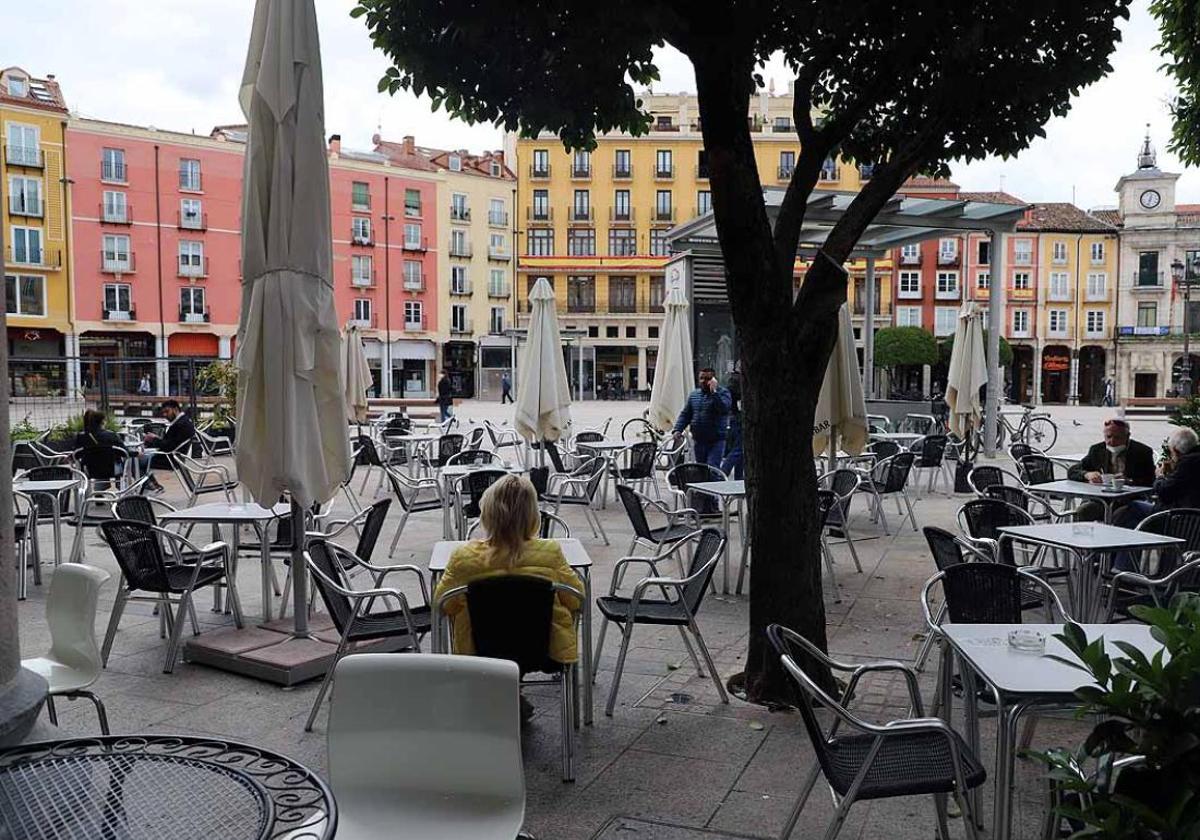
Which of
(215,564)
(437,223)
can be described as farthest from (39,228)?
(215,564)

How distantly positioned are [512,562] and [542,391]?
7274 millimetres

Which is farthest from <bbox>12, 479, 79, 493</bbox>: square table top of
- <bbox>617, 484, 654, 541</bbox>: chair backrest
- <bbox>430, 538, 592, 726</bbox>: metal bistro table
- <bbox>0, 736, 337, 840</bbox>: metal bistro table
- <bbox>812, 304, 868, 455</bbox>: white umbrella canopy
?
<bbox>812, 304, 868, 455</bbox>: white umbrella canopy

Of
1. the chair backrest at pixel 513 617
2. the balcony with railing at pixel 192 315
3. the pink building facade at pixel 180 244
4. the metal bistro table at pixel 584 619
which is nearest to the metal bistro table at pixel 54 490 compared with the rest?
the metal bistro table at pixel 584 619

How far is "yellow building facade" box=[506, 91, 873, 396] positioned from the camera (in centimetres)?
6138

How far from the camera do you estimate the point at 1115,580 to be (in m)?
5.14

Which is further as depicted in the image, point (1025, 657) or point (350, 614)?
point (350, 614)

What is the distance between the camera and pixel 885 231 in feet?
51.3

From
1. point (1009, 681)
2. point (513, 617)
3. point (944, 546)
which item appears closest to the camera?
point (1009, 681)

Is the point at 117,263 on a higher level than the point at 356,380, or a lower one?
higher

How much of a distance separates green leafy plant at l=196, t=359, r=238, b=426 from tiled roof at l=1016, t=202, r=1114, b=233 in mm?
51710

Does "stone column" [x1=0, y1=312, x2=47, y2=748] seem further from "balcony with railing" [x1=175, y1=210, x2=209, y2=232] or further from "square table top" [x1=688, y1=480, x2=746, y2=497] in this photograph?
"balcony with railing" [x1=175, y1=210, x2=209, y2=232]

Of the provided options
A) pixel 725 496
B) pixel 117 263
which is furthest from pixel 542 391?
pixel 117 263

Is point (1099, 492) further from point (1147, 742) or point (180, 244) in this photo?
point (180, 244)

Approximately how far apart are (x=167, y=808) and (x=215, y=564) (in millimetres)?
4195
